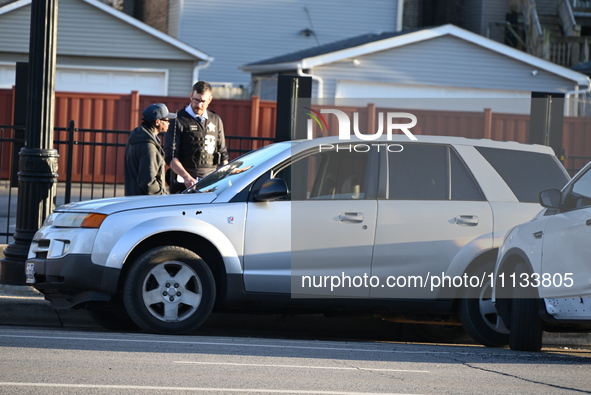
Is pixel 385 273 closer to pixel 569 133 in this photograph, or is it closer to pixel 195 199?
pixel 195 199

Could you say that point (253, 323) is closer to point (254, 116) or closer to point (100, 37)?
point (254, 116)

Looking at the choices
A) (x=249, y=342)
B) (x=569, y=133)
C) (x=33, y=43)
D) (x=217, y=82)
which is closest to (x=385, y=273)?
(x=249, y=342)

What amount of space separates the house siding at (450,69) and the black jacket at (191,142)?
1946 cm

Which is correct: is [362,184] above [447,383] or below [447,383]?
above

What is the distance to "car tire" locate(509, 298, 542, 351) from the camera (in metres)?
7.54

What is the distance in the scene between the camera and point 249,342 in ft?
25.1

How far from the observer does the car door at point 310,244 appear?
26.1 feet

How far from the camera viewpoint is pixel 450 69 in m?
29.3

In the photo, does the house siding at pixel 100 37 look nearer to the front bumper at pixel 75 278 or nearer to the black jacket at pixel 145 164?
the black jacket at pixel 145 164

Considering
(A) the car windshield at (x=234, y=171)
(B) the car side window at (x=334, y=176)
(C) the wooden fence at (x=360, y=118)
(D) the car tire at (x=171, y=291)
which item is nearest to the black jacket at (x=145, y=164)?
(A) the car windshield at (x=234, y=171)

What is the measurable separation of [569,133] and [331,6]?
1184 cm

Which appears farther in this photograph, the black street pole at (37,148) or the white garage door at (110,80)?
the white garage door at (110,80)

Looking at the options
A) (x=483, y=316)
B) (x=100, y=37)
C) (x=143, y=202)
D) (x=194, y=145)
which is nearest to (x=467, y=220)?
(x=483, y=316)

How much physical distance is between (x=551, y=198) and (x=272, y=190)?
215 cm
